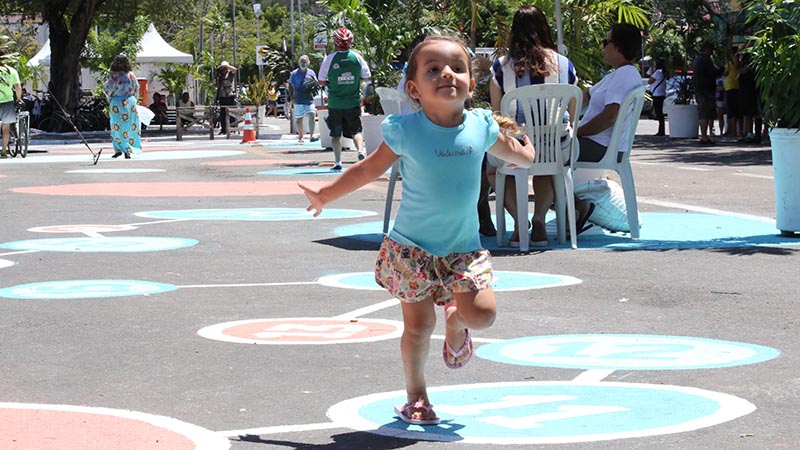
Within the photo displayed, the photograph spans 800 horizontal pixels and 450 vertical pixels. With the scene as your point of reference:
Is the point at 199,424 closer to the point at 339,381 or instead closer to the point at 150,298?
the point at 339,381

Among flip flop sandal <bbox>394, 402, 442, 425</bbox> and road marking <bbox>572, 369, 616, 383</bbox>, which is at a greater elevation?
flip flop sandal <bbox>394, 402, 442, 425</bbox>

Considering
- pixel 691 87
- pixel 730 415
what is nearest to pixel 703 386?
pixel 730 415

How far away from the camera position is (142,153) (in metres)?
28.5

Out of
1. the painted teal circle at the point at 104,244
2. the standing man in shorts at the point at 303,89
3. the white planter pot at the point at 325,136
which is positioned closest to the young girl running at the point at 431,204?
the painted teal circle at the point at 104,244

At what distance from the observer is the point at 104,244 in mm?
11523

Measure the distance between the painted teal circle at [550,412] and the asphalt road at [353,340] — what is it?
0.01 meters

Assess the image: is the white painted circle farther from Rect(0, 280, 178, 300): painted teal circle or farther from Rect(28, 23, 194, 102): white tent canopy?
Rect(28, 23, 194, 102): white tent canopy

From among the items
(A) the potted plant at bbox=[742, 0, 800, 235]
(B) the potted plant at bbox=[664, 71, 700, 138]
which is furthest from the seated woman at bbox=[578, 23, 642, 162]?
(B) the potted plant at bbox=[664, 71, 700, 138]

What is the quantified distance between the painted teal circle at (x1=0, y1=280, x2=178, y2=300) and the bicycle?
18.6m

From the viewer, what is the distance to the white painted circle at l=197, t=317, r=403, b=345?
6.95 meters

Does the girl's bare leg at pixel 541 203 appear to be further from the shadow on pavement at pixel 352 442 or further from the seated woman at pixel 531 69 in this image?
the shadow on pavement at pixel 352 442

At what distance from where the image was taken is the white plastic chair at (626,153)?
11055 mm

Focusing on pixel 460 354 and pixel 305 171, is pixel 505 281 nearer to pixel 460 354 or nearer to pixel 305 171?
pixel 460 354

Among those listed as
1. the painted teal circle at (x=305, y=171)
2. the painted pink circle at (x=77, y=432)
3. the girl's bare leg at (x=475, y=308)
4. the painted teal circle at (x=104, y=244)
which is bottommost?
the painted teal circle at (x=305, y=171)
